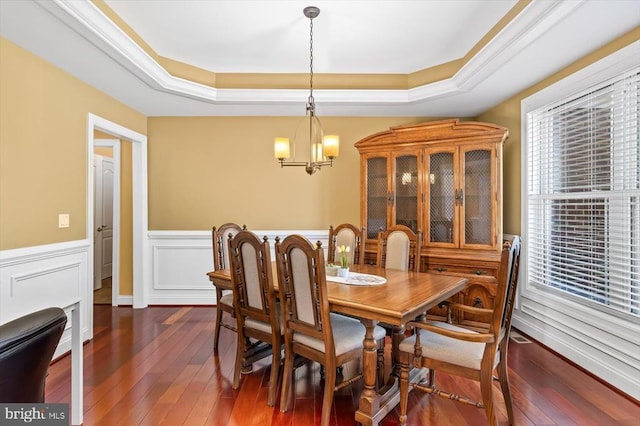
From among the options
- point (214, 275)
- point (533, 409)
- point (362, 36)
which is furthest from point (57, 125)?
point (533, 409)

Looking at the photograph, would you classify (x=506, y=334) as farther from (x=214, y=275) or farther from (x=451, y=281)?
(x=214, y=275)

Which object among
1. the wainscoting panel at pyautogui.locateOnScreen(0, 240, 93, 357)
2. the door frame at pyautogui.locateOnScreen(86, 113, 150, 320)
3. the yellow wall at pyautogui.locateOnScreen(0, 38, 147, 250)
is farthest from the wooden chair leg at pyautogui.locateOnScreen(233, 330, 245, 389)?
the door frame at pyautogui.locateOnScreen(86, 113, 150, 320)

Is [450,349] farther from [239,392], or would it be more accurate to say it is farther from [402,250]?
[239,392]

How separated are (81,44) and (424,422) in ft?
11.0

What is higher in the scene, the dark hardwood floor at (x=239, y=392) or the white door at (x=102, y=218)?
the white door at (x=102, y=218)

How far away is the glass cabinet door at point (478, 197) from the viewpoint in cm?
340

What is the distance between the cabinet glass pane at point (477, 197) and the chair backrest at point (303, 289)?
85.6 inches

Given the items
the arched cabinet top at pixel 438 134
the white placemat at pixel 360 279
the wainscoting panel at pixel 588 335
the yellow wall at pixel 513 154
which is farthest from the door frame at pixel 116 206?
the wainscoting panel at pixel 588 335

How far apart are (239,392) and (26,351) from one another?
1641 mm

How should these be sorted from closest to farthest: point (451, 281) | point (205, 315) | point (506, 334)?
point (506, 334) < point (451, 281) < point (205, 315)

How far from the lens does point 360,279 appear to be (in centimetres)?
248

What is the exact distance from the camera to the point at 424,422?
2012mm

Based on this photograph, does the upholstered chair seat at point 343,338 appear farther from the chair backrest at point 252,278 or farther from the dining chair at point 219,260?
the dining chair at point 219,260

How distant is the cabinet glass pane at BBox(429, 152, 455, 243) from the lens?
11.8 feet
